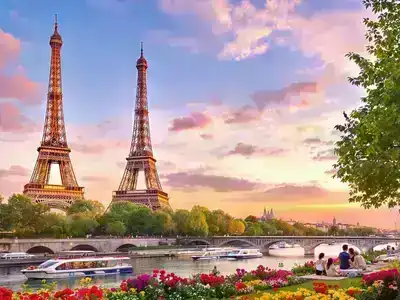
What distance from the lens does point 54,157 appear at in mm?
98875

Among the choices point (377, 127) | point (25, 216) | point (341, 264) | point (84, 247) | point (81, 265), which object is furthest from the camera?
point (84, 247)

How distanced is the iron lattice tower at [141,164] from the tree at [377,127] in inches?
3674

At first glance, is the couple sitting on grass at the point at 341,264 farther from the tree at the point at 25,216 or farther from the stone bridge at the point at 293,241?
the stone bridge at the point at 293,241

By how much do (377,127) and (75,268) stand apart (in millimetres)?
40147

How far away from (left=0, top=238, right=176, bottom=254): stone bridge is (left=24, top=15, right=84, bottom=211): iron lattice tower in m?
17.8

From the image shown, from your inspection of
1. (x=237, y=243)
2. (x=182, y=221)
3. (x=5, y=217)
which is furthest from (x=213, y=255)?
(x=237, y=243)

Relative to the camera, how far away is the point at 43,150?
98.1 m

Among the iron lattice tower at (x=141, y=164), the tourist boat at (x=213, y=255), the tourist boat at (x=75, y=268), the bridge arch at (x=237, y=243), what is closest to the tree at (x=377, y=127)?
the tourist boat at (x=75, y=268)

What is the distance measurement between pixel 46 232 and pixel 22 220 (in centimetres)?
698

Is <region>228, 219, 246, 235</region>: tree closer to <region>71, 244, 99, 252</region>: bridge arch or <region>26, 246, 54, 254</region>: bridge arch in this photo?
<region>71, 244, 99, 252</region>: bridge arch

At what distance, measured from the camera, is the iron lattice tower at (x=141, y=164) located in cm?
10975

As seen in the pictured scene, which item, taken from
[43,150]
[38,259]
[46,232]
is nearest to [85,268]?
[38,259]

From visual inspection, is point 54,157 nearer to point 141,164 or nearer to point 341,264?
point 141,164

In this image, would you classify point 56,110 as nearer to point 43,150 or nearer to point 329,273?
point 43,150
